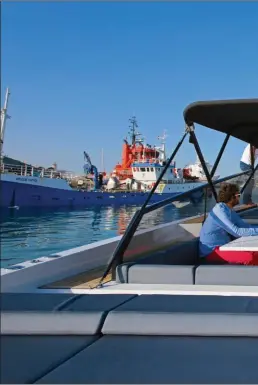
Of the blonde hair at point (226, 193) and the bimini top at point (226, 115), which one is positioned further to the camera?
the blonde hair at point (226, 193)

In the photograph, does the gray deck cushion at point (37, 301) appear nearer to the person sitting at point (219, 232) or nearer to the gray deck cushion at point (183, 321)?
the gray deck cushion at point (183, 321)

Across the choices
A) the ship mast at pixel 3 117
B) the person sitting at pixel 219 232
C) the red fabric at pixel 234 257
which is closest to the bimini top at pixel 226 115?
the person sitting at pixel 219 232

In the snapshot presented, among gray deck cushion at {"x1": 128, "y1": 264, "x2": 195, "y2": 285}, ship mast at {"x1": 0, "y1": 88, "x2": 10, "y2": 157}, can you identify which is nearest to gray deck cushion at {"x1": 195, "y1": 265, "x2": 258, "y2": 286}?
gray deck cushion at {"x1": 128, "y1": 264, "x2": 195, "y2": 285}

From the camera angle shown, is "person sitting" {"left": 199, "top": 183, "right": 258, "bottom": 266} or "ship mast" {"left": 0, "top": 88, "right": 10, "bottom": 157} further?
Result: "person sitting" {"left": 199, "top": 183, "right": 258, "bottom": 266}

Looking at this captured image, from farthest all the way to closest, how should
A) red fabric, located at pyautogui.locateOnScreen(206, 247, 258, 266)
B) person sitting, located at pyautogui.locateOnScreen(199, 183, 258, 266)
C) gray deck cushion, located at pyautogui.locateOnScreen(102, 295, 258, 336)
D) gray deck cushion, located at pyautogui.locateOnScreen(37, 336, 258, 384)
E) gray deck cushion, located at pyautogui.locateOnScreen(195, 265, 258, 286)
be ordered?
person sitting, located at pyautogui.locateOnScreen(199, 183, 258, 266) < red fabric, located at pyautogui.locateOnScreen(206, 247, 258, 266) < gray deck cushion, located at pyautogui.locateOnScreen(195, 265, 258, 286) < gray deck cushion, located at pyautogui.locateOnScreen(102, 295, 258, 336) < gray deck cushion, located at pyautogui.locateOnScreen(37, 336, 258, 384)

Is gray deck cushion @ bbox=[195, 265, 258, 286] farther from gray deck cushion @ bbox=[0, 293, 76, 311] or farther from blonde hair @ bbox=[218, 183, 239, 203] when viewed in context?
blonde hair @ bbox=[218, 183, 239, 203]

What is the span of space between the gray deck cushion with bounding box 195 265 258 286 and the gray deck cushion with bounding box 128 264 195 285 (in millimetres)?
57

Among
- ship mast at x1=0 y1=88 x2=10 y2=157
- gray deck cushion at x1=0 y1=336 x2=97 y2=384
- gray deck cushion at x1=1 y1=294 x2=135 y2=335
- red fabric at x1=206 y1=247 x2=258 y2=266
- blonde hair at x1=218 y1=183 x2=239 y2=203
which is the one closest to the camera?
ship mast at x1=0 y1=88 x2=10 y2=157

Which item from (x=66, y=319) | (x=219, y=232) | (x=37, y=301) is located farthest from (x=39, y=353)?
(x=219, y=232)

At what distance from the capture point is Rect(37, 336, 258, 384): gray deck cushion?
167cm

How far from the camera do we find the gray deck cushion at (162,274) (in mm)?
2789

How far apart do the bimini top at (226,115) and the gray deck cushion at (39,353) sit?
1.93 metres

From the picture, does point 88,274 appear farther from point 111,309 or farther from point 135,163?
point 135,163

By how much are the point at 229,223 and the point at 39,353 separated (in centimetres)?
257
